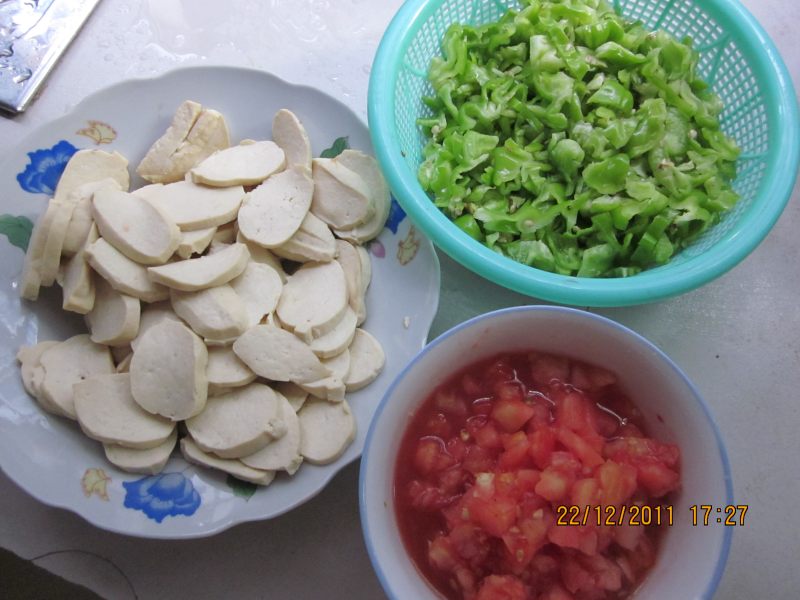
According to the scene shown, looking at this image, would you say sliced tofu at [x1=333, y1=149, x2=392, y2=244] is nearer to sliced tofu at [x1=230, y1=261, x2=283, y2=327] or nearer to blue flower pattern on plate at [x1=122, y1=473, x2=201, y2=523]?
sliced tofu at [x1=230, y1=261, x2=283, y2=327]

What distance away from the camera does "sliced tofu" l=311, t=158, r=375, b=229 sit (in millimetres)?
1149

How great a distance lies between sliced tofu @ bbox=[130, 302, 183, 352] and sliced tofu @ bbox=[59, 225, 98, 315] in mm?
83

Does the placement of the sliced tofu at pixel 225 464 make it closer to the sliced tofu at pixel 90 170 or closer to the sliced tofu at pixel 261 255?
the sliced tofu at pixel 261 255

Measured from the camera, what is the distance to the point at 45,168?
1164 mm

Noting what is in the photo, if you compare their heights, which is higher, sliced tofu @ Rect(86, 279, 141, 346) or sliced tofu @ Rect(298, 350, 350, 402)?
sliced tofu @ Rect(298, 350, 350, 402)

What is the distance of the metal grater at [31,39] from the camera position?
1372mm

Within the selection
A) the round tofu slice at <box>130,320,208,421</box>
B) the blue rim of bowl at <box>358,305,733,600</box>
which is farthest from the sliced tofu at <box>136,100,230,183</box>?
the blue rim of bowl at <box>358,305,733,600</box>

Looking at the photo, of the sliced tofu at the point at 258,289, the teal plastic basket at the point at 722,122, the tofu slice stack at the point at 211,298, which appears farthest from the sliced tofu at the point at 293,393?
the teal plastic basket at the point at 722,122

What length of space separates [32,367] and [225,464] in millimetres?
348

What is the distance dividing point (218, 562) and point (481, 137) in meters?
0.84

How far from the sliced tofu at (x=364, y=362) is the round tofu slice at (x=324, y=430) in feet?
0.12

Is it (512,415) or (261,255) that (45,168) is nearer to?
(261,255)

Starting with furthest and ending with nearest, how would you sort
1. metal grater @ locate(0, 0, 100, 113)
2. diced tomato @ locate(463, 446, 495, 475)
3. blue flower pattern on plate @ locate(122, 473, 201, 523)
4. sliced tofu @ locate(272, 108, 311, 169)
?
metal grater @ locate(0, 0, 100, 113), sliced tofu @ locate(272, 108, 311, 169), blue flower pattern on plate @ locate(122, 473, 201, 523), diced tomato @ locate(463, 446, 495, 475)

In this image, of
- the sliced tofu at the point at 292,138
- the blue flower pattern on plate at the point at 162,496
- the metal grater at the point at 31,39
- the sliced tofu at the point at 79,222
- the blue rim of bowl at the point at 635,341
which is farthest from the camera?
the metal grater at the point at 31,39
